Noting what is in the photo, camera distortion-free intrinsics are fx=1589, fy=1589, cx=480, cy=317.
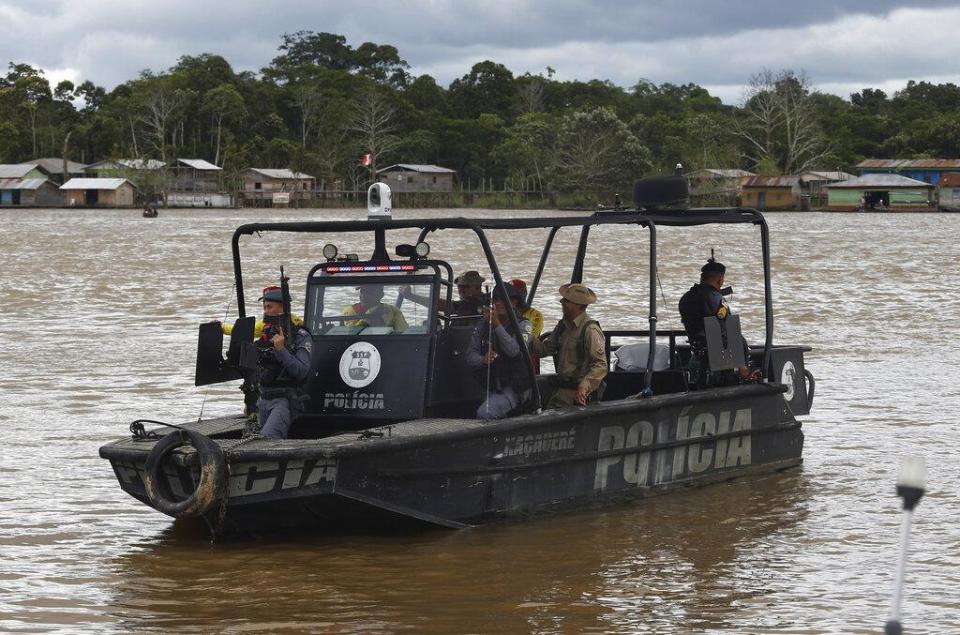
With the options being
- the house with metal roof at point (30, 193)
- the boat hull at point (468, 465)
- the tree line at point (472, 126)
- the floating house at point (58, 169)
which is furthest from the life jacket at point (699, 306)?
the floating house at point (58, 169)

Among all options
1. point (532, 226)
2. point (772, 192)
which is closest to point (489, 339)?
point (532, 226)

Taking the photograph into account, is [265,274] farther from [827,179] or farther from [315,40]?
[315,40]

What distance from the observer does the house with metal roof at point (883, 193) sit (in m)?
101

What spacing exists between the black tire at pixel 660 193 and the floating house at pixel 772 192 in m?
95.1

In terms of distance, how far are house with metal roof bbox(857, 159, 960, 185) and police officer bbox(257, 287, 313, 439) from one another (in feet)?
315

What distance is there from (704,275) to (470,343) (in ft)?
7.87

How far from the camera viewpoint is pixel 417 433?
29.0ft

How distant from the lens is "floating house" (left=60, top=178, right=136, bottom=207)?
11619cm

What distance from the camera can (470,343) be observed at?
31.8 feet

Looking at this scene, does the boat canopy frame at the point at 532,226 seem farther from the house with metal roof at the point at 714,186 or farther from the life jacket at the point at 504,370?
the house with metal roof at the point at 714,186

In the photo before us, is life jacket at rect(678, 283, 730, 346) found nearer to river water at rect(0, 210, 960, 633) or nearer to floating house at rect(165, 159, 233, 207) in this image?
river water at rect(0, 210, 960, 633)

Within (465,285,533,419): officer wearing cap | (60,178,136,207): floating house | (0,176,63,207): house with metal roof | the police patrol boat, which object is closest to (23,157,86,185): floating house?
(0,176,63,207): house with metal roof

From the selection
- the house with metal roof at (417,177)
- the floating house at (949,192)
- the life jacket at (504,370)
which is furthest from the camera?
the house with metal roof at (417,177)

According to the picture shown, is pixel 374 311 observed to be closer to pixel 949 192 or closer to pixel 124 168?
pixel 949 192
